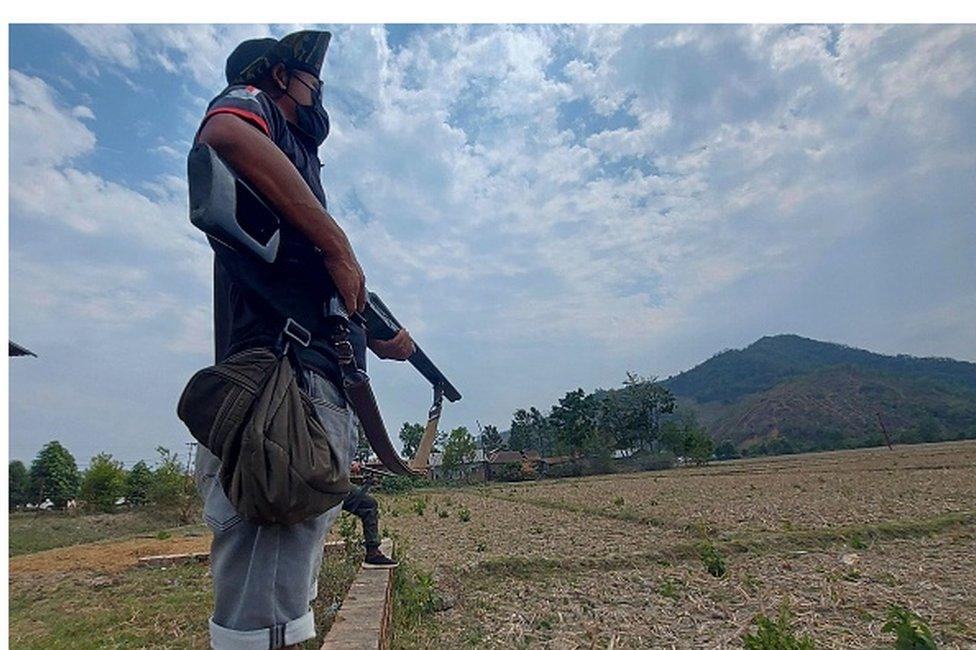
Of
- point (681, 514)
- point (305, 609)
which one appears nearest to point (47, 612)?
point (305, 609)

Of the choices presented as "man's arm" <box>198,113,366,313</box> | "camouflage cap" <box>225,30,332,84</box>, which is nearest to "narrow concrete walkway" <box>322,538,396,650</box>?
"man's arm" <box>198,113,366,313</box>

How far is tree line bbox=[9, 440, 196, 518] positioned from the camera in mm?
22344

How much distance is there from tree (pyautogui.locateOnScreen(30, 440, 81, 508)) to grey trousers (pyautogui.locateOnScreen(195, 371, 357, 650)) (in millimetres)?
40874

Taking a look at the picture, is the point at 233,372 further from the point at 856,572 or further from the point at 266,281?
the point at 856,572

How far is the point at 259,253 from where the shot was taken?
44.9 inches

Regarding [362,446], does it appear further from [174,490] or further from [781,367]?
[781,367]

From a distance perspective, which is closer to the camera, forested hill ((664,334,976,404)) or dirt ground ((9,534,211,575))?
dirt ground ((9,534,211,575))

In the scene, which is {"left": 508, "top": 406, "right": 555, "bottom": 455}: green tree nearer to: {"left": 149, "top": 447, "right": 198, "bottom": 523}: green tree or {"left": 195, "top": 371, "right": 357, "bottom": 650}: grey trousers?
{"left": 149, "top": 447, "right": 198, "bottom": 523}: green tree

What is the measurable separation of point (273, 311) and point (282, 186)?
260 millimetres

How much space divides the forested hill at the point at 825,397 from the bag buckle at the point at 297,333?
83.2 metres

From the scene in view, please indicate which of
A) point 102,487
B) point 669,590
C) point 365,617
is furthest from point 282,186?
point 102,487

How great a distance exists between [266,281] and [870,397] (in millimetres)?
130410

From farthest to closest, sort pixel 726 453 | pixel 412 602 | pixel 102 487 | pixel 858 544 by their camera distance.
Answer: pixel 726 453 → pixel 102 487 → pixel 858 544 → pixel 412 602

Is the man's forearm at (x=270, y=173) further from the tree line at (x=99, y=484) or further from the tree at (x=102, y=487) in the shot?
the tree at (x=102, y=487)
